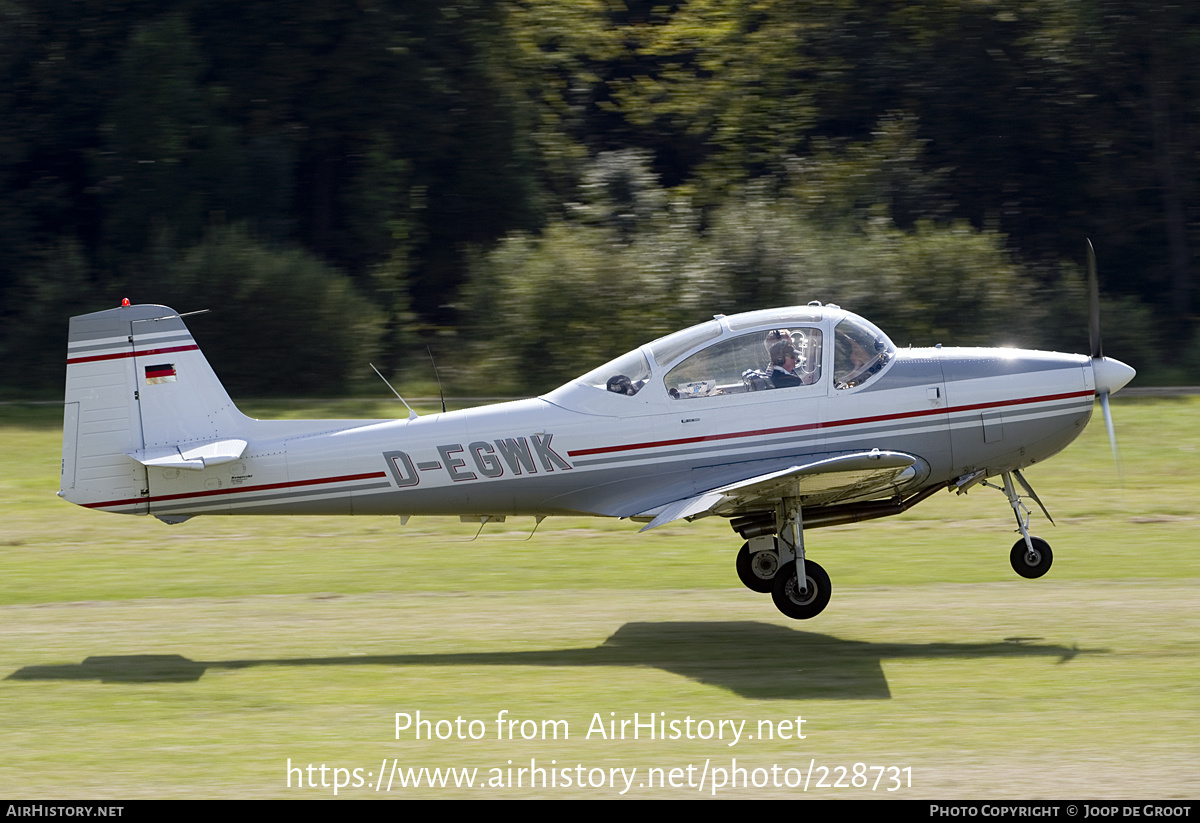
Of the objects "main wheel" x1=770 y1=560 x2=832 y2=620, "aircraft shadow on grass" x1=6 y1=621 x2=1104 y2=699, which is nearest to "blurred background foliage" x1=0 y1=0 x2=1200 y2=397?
"main wheel" x1=770 y1=560 x2=832 y2=620

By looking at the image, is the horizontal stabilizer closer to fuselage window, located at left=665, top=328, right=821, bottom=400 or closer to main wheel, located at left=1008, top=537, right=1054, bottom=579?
fuselage window, located at left=665, top=328, right=821, bottom=400

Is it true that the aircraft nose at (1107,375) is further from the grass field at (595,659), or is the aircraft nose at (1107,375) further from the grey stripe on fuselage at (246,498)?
the grey stripe on fuselage at (246,498)

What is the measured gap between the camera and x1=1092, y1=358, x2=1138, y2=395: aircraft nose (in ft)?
33.8

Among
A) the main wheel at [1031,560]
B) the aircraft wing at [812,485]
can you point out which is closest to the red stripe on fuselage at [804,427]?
the aircraft wing at [812,485]

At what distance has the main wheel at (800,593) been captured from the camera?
989 cm

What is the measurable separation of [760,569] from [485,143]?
26291 millimetres

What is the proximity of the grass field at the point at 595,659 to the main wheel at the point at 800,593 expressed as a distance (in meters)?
0.21

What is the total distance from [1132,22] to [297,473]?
3002 cm

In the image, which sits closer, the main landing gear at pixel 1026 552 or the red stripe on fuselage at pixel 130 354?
the red stripe on fuselage at pixel 130 354

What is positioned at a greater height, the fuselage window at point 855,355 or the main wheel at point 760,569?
the fuselage window at point 855,355

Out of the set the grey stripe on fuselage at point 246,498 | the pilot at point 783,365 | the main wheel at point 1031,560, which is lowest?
the main wheel at point 1031,560

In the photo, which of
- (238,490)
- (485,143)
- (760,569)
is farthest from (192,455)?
(485,143)

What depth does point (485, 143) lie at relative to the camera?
3575 centimetres

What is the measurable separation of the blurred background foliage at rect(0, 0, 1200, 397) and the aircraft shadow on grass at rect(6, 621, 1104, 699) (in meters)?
18.7
